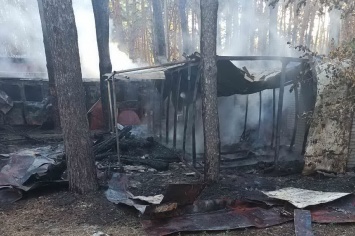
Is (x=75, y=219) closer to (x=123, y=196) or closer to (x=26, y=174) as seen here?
(x=123, y=196)

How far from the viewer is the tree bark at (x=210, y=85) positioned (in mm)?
5973

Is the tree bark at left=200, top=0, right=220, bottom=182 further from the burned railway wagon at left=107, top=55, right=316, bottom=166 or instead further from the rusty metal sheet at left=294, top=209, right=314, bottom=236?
the rusty metal sheet at left=294, top=209, right=314, bottom=236

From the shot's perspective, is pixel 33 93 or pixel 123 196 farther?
pixel 33 93

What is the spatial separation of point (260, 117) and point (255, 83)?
3762mm

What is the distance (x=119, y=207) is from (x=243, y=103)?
345 inches

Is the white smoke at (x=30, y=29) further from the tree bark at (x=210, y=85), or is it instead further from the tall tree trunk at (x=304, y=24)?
the tree bark at (x=210, y=85)

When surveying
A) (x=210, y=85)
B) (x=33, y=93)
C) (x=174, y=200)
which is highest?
(x=210, y=85)

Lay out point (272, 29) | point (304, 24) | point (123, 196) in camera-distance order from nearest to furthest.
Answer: point (123, 196), point (272, 29), point (304, 24)

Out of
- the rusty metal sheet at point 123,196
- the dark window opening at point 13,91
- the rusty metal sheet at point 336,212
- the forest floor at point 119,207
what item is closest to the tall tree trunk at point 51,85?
the dark window opening at point 13,91

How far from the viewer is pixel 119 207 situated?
18.4 feet

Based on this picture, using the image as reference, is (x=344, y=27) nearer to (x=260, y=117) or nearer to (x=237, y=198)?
(x=260, y=117)

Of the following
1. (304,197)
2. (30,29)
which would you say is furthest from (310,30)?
(304,197)

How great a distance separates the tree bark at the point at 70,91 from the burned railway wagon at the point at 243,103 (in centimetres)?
221

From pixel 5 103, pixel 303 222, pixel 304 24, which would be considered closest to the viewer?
pixel 303 222
